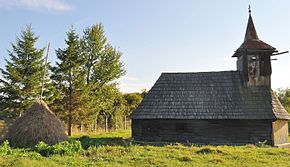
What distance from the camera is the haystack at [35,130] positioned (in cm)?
1597

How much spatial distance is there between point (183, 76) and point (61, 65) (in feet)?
37.9

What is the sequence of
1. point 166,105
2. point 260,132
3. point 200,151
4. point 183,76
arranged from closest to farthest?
point 200,151, point 260,132, point 166,105, point 183,76

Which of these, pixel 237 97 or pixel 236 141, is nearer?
pixel 236 141

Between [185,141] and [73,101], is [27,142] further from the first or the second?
[73,101]

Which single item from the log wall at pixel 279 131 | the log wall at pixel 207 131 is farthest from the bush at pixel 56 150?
the log wall at pixel 279 131

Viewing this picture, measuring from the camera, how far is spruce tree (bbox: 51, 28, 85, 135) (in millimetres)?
27781

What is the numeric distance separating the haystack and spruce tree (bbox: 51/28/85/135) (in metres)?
10.6

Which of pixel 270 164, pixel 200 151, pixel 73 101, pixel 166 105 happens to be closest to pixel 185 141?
pixel 166 105

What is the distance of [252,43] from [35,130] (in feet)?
50.5

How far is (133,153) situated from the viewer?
42.0 ft

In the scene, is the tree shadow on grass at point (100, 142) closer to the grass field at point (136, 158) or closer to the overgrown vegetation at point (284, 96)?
the grass field at point (136, 158)

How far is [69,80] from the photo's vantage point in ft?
92.1

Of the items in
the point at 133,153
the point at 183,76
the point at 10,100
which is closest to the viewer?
the point at 133,153

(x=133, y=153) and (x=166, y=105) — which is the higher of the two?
(x=166, y=105)
